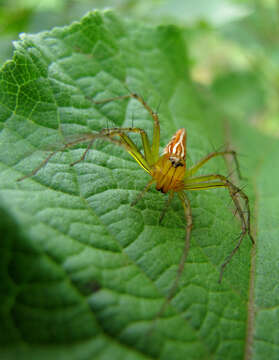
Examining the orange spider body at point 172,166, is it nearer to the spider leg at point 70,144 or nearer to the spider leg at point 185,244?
the spider leg at point 185,244

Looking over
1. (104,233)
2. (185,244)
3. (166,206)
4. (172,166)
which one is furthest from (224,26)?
(104,233)

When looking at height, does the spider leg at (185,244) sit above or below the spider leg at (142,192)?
below

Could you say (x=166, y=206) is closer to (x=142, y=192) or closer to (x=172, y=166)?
(x=142, y=192)

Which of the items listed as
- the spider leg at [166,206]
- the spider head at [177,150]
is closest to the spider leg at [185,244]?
the spider leg at [166,206]

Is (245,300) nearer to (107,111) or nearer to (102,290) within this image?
(102,290)

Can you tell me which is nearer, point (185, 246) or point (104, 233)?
point (104, 233)

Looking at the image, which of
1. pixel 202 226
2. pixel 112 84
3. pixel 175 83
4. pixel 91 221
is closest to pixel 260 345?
pixel 202 226

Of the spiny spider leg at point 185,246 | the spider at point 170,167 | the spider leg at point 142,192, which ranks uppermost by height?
the spider at point 170,167

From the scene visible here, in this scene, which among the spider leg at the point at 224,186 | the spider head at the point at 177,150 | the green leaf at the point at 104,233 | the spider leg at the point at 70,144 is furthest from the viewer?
the spider head at the point at 177,150
